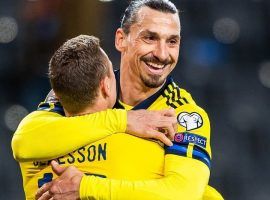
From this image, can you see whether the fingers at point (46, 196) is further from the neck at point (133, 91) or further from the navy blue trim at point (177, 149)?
the neck at point (133, 91)

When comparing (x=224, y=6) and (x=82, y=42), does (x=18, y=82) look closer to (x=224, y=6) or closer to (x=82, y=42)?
(x=224, y=6)

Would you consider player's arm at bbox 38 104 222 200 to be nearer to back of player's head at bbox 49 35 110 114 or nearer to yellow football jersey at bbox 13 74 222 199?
yellow football jersey at bbox 13 74 222 199

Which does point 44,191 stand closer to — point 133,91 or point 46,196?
point 46,196

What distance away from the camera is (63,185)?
7.91ft

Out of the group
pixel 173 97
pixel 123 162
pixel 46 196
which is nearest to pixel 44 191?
pixel 46 196

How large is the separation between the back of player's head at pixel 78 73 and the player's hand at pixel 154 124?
18cm

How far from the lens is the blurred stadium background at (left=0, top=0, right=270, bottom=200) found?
592cm

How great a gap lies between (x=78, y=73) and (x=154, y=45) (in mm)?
668

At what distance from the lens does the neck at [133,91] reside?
10.1 feet

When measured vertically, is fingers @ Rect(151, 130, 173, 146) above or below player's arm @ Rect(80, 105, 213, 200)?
above

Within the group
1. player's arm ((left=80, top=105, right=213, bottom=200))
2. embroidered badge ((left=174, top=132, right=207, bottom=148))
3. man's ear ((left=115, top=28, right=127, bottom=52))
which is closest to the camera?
player's arm ((left=80, top=105, right=213, bottom=200))

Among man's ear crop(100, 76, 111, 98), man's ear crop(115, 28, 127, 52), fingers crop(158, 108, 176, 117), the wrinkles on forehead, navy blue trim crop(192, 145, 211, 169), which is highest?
the wrinkles on forehead

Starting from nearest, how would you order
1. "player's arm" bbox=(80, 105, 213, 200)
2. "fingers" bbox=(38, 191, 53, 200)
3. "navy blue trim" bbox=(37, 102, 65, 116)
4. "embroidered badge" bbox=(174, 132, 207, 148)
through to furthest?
"player's arm" bbox=(80, 105, 213, 200) < "fingers" bbox=(38, 191, 53, 200) < "embroidered badge" bbox=(174, 132, 207, 148) < "navy blue trim" bbox=(37, 102, 65, 116)

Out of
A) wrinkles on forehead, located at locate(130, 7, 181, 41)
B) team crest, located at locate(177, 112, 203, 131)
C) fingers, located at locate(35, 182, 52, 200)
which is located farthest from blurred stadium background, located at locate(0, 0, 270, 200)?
fingers, located at locate(35, 182, 52, 200)
